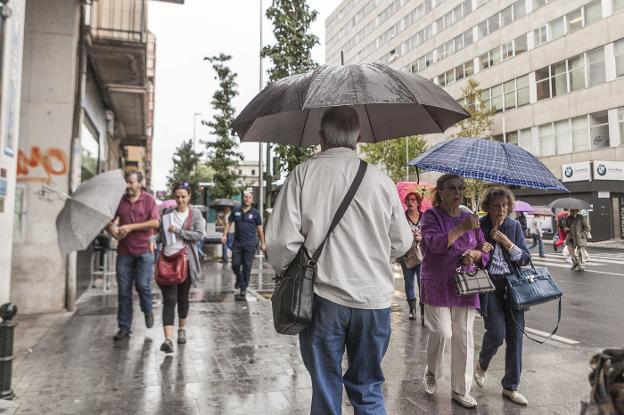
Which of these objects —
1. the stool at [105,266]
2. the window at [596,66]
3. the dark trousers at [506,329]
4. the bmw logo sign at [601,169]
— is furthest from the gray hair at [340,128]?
the window at [596,66]

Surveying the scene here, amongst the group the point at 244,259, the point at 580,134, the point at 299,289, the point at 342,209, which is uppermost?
the point at 580,134

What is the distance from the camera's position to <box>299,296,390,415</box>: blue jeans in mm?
2508

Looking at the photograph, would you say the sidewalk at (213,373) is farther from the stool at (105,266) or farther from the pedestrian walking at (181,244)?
the stool at (105,266)

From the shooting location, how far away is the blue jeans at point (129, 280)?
605 centimetres

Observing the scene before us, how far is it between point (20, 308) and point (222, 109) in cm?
1721

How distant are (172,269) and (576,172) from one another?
100 ft

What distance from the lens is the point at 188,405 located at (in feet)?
12.9

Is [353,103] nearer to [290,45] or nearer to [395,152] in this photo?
[290,45]

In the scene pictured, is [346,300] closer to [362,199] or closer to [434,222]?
[362,199]

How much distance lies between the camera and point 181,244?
5777 mm

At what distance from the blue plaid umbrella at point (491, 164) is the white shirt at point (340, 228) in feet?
4.20

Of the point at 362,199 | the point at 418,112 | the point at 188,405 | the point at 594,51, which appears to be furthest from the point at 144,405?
the point at 594,51

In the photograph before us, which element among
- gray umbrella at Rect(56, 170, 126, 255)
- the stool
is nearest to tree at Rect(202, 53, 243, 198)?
the stool

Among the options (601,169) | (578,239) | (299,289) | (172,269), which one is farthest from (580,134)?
(299,289)
